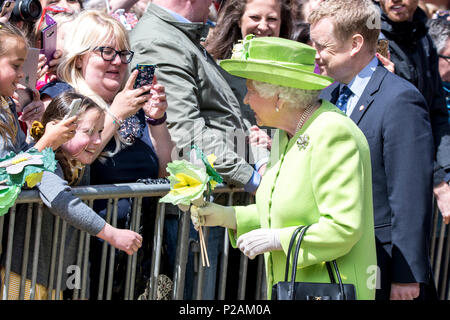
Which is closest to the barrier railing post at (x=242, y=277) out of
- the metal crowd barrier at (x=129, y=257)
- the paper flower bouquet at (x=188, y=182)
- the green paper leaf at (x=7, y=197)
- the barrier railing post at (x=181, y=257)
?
the metal crowd barrier at (x=129, y=257)

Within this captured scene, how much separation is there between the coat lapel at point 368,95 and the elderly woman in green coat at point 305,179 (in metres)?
0.53

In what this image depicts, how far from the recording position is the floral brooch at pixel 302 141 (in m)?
3.52

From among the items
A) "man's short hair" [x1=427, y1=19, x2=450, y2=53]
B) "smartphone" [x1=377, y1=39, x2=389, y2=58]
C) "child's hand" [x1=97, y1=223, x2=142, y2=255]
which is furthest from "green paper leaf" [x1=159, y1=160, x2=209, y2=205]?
"man's short hair" [x1=427, y1=19, x2=450, y2=53]

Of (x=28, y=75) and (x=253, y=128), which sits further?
(x=253, y=128)

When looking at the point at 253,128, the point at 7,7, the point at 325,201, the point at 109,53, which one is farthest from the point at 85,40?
the point at 325,201

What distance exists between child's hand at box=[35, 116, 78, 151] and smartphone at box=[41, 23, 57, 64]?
2.64ft

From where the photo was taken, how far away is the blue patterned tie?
4.33 metres

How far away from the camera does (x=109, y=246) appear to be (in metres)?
4.55

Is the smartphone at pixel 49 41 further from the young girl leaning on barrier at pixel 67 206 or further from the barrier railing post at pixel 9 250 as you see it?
the barrier railing post at pixel 9 250

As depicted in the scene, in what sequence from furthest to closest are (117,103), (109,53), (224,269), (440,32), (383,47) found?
(440,32)
(383,47)
(224,269)
(109,53)
(117,103)

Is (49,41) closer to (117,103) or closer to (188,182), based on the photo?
(117,103)

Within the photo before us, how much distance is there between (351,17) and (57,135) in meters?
1.60

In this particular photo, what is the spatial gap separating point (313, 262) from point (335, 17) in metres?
1.39
